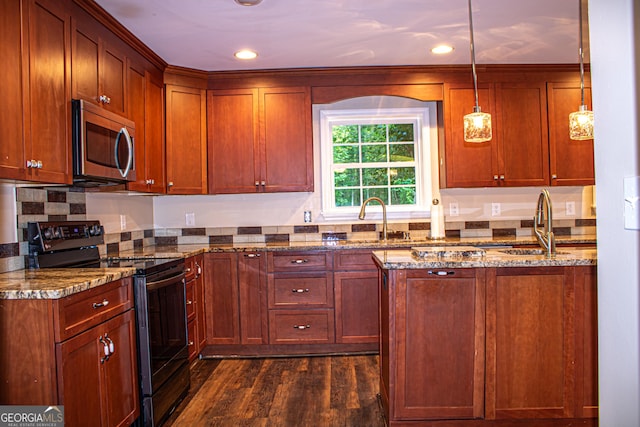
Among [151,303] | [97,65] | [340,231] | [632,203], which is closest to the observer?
[632,203]

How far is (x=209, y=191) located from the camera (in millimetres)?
3801

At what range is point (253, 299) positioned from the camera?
3506 mm

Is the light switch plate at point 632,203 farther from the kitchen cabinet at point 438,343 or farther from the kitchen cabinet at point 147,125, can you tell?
the kitchen cabinet at point 147,125

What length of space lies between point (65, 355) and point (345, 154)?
9.60 ft

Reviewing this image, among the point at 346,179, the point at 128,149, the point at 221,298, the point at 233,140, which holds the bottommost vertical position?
the point at 221,298

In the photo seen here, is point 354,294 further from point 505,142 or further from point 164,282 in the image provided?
point 505,142

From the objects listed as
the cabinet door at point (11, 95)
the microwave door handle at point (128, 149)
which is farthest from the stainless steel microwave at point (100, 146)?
the cabinet door at point (11, 95)

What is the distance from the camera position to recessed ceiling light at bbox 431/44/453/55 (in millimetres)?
3297

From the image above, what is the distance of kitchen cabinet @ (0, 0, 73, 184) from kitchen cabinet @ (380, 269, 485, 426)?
1.72 metres

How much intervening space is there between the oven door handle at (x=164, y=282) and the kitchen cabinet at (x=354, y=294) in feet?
3.99

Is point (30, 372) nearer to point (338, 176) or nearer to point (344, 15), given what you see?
point (344, 15)

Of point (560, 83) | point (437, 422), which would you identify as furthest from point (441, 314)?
point (560, 83)

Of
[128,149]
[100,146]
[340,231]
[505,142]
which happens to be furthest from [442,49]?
[100,146]

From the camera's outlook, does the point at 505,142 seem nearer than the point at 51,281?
No
